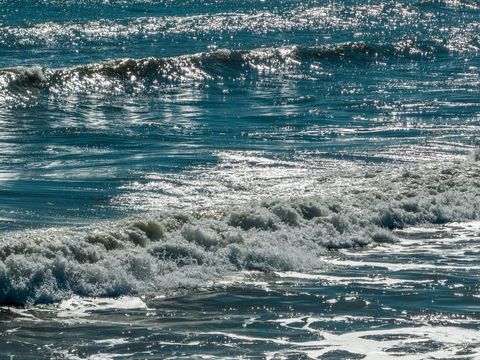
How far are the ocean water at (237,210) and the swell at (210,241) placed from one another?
22mm

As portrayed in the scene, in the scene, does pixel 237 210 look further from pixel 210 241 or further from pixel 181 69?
pixel 181 69

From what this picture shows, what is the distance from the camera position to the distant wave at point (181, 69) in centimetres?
2286

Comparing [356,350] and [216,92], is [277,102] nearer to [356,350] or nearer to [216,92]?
[216,92]

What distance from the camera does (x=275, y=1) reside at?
150 ft

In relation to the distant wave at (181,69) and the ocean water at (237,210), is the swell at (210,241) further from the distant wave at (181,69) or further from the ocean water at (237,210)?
the distant wave at (181,69)

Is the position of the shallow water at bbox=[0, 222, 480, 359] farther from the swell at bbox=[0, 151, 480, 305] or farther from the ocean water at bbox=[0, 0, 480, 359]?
the swell at bbox=[0, 151, 480, 305]

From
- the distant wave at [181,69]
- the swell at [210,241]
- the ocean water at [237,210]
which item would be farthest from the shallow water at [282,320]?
the distant wave at [181,69]

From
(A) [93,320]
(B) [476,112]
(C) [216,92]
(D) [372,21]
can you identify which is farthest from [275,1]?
(A) [93,320]

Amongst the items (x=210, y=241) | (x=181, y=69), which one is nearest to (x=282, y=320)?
(x=210, y=241)

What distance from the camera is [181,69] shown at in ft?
84.8

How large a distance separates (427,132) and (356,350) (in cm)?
1072

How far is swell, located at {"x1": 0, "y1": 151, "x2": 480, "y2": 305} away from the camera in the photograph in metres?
9.05

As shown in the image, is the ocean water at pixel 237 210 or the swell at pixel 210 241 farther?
the swell at pixel 210 241

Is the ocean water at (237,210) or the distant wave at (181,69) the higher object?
the distant wave at (181,69)
